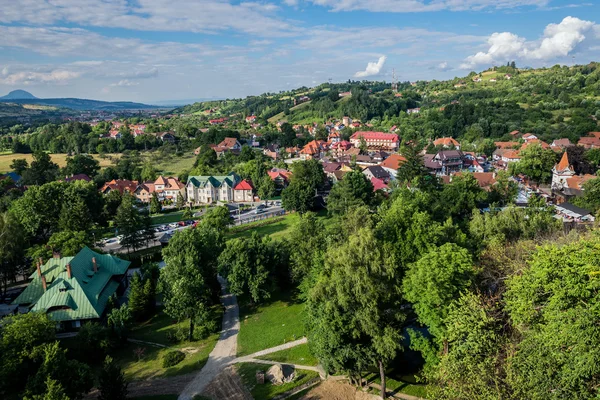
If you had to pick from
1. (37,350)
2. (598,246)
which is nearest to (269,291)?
(37,350)

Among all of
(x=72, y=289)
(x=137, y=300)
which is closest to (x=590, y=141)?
(x=137, y=300)

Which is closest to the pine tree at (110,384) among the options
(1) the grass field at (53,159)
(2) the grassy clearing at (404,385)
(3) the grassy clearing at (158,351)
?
(3) the grassy clearing at (158,351)

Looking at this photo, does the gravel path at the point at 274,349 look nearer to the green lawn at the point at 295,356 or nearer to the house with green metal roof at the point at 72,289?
the green lawn at the point at 295,356

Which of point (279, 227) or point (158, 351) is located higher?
point (279, 227)

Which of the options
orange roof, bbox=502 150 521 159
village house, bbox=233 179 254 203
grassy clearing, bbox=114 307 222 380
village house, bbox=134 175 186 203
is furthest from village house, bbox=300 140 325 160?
grassy clearing, bbox=114 307 222 380

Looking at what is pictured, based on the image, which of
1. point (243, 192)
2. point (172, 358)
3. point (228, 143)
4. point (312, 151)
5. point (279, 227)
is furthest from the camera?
point (228, 143)

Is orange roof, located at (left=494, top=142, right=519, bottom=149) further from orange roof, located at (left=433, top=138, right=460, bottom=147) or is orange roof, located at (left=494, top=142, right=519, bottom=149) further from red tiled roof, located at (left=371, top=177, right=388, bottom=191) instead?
red tiled roof, located at (left=371, top=177, right=388, bottom=191)

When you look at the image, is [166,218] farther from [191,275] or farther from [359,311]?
[359,311]

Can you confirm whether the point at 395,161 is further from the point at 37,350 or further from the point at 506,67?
the point at 506,67
